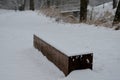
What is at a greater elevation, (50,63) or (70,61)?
(70,61)

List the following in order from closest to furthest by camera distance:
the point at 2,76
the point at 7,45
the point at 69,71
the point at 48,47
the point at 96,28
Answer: the point at 69,71 → the point at 2,76 → the point at 48,47 → the point at 7,45 → the point at 96,28

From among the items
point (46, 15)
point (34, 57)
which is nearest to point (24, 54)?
point (34, 57)

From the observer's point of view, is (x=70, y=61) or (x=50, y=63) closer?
(x=70, y=61)

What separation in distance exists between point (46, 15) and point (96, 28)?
631cm

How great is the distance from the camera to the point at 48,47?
5590mm

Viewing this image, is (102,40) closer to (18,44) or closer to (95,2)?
(18,44)

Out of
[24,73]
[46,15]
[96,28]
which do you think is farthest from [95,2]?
[24,73]

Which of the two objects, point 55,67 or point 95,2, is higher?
point 55,67

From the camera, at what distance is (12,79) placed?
467 cm

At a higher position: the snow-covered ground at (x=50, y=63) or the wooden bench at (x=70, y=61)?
the wooden bench at (x=70, y=61)

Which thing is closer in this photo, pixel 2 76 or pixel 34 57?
pixel 2 76

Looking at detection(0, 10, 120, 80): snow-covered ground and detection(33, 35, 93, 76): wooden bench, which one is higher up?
detection(33, 35, 93, 76): wooden bench

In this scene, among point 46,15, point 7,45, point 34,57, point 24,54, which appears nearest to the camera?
point 34,57

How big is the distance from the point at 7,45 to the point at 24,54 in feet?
4.08
